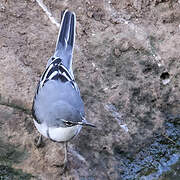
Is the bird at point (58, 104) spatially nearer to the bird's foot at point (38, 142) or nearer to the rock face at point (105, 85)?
the bird's foot at point (38, 142)

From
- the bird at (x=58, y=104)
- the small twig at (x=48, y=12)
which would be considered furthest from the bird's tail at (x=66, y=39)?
Result: the small twig at (x=48, y=12)

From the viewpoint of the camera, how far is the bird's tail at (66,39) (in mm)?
6375

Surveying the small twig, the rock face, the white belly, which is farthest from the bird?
the small twig

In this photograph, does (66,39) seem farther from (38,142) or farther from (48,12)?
(38,142)

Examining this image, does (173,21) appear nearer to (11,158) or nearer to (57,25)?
(57,25)

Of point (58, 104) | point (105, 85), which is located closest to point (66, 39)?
point (105, 85)

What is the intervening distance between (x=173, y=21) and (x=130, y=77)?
1.30 metres

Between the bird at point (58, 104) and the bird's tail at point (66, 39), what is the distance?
2cm

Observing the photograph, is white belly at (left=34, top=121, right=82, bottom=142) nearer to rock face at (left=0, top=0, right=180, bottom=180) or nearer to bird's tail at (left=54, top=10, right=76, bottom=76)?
rock face at (left=0, top=0, right=180, bottom=180)

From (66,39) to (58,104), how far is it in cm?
130

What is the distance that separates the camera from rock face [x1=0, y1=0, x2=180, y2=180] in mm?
5867

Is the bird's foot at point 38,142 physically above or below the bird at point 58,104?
below

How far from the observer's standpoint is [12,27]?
6.83 meters

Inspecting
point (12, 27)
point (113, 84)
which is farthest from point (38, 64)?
point (113, 84)
